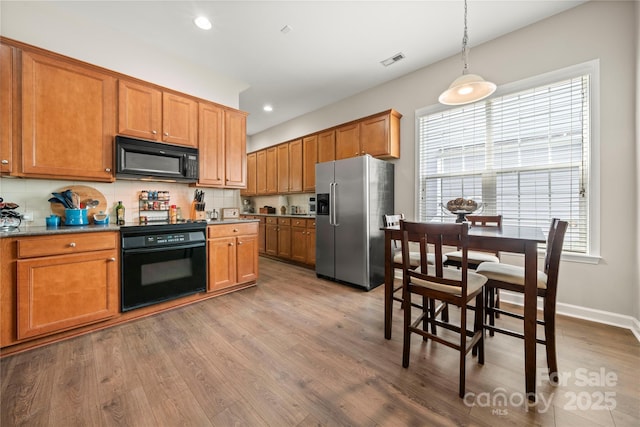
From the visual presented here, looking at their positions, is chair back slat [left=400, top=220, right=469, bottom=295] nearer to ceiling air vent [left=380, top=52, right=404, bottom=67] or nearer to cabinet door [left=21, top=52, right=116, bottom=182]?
ceiling air vent [left=380, top=52, right=404, bottom=67]

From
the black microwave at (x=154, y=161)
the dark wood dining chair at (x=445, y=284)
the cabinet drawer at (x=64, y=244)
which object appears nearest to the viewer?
the dark wood dining chair at (x=445, y=284)

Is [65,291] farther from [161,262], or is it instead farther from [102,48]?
[102,48]

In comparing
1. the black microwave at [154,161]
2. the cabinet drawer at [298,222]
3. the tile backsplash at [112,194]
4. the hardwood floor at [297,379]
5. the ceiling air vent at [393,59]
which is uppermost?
the ceiling air vent at [393,59]

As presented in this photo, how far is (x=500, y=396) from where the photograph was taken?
1476 mm

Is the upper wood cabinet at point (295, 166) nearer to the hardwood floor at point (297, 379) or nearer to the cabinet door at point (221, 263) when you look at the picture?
the cabinet door at point (221, 263)

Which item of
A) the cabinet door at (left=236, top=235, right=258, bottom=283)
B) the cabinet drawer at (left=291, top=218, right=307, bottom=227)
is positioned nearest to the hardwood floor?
the cabinet door at (left=236, top=235, right=258, bottom=283)

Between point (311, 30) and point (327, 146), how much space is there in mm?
1876

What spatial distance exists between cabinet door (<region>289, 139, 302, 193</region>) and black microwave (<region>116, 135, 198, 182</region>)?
2.18 meters

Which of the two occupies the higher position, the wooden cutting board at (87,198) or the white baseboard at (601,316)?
the wooden cutting board at (87,198)

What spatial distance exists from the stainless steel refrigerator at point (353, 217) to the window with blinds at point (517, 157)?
26.9 inches

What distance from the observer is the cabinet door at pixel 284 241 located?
489 centimetres

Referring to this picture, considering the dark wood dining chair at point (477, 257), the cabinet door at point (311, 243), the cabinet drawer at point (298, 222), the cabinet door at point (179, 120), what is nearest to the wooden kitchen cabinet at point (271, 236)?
the cabinet drawer at point (298, 222)

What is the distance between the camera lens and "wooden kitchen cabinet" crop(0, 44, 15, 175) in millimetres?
2084

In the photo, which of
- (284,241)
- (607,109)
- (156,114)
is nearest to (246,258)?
(284,241)
